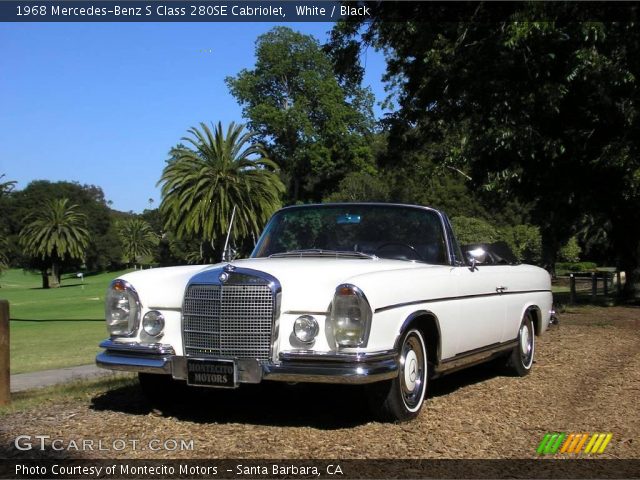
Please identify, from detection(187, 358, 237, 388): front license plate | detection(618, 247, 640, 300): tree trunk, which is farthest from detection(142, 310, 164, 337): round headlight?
detection(618, 247, 640, 300): tree trunk

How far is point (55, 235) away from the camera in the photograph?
98.9 meters

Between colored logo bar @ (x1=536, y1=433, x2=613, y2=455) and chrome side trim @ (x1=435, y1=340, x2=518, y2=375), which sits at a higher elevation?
chrome side trim @ (x1=435, y1=340, x2=518, y2=375)

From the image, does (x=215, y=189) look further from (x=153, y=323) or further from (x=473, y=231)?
(x=153, y=323)

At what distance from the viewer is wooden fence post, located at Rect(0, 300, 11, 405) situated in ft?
22.4

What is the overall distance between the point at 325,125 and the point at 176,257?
36.8 m

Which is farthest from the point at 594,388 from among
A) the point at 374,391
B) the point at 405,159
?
the point at 405,159

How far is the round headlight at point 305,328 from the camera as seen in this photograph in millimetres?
5371

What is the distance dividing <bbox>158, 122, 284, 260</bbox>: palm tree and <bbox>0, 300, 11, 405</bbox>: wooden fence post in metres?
45.4

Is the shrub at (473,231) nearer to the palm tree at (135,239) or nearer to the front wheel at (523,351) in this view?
the front wheel at (523,351)

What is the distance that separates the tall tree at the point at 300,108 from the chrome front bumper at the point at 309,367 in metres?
62.5

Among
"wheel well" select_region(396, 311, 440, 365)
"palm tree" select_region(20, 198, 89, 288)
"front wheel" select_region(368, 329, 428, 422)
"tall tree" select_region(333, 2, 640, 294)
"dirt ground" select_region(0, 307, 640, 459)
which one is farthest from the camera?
"palm tree" select_region(20, 198, 89, 288)

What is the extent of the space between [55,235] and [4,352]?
3831 inches

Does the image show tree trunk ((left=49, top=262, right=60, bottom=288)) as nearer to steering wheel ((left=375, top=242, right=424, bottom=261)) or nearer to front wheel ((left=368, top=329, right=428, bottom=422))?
steering wheel ((left=375, top=242, right=424, bottom=261))

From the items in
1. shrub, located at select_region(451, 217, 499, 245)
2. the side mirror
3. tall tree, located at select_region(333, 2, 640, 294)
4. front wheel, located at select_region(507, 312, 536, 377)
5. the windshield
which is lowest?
front wheel, located at select_region(507, 312, 536, 377)
